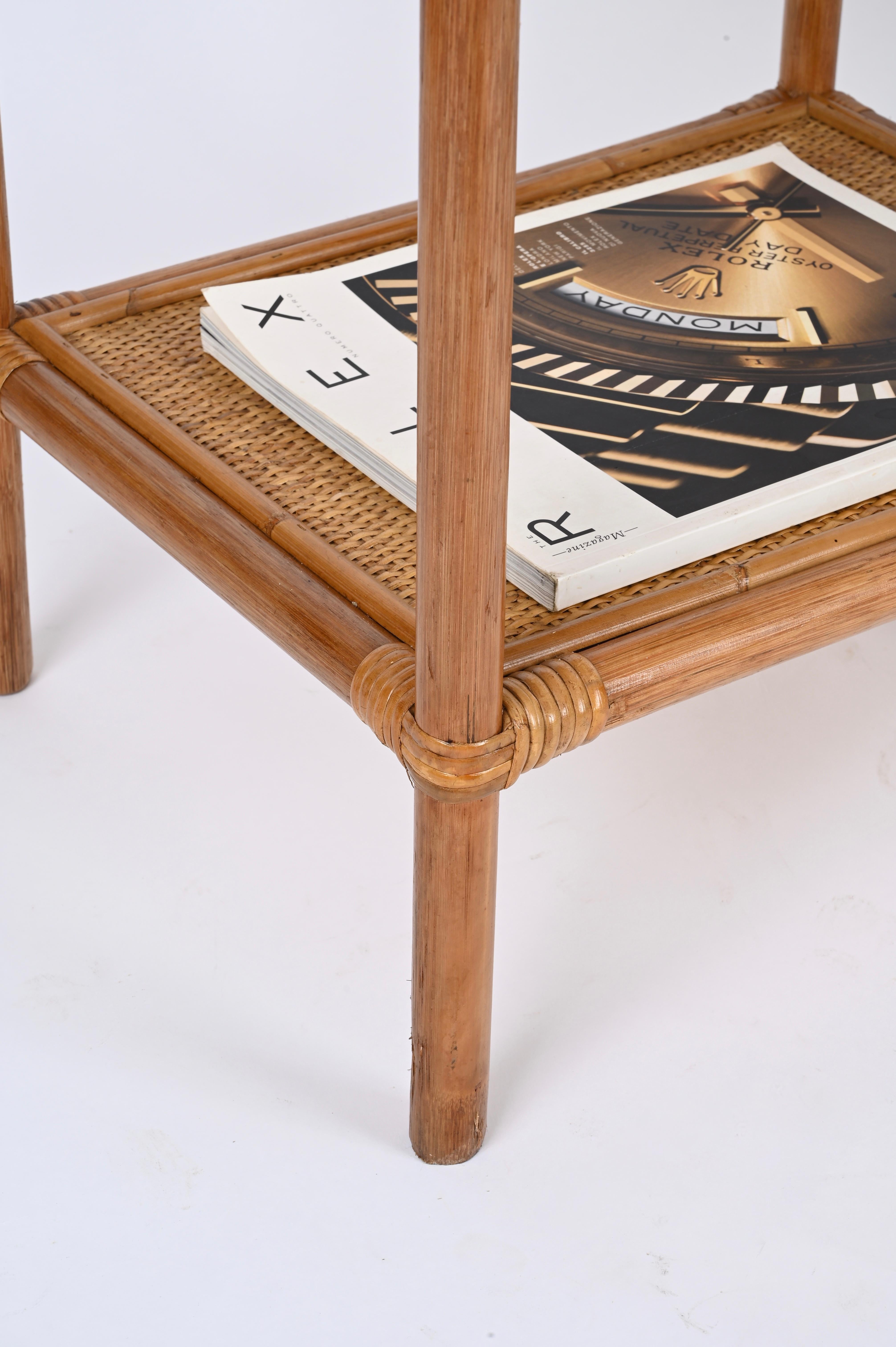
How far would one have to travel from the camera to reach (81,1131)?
779 millimetres

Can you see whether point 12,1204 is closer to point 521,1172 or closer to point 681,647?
point 521,1172

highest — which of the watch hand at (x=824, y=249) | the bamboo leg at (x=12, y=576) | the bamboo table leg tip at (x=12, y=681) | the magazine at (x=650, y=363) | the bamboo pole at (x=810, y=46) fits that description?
the bamboo pole at (x=810, y=46)

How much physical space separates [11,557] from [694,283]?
0.41 m

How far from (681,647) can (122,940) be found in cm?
33

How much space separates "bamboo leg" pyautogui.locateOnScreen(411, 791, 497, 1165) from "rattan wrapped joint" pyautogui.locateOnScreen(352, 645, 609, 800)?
20 mm

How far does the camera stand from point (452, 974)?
2.38 feet

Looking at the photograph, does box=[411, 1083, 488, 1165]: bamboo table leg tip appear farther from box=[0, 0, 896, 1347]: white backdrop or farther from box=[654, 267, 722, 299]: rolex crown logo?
box=[654, 267, 722, 299]: rolex crown logo

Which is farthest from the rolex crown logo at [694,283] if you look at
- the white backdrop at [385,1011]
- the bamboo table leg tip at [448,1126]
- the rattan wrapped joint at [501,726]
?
the bamboo table leg tip at [448,1126]

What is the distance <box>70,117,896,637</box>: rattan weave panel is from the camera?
78cm

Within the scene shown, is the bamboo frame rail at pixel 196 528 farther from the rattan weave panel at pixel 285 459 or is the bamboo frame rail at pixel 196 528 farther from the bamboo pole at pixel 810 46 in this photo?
the bamboo pole at pixel 810 46

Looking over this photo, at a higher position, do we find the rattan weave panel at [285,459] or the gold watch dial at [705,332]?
the gold watch dial at [705,332]

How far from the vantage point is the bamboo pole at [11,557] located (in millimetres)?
943

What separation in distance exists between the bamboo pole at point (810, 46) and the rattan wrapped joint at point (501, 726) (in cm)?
61

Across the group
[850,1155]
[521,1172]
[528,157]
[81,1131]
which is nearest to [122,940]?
[81,1131]
